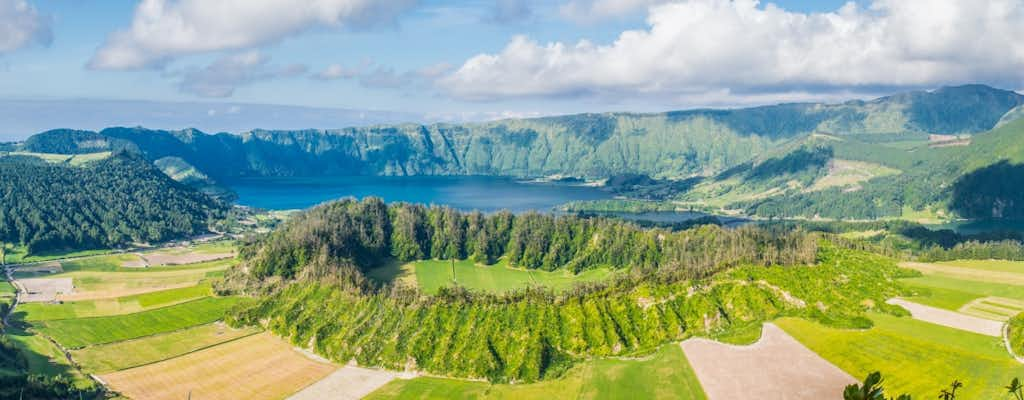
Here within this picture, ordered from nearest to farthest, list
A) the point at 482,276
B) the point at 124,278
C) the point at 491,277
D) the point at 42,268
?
the point at 124,278 < the point at 491,277 < the point at 482,276 < the point at 42,268

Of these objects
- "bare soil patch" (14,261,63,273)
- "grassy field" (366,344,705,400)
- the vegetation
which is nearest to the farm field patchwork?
"grassy field" (366,344,705,400)

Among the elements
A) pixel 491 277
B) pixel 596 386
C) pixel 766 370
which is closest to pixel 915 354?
pixel 766 370

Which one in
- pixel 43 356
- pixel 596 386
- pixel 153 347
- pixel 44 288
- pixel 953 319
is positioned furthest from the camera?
pixel 44 288

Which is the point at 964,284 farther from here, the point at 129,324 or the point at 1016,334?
the point at 129,324

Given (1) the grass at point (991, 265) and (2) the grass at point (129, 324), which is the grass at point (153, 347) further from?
(1) the grass at point (991, 265)

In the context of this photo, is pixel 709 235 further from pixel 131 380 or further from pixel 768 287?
pixel 131 380

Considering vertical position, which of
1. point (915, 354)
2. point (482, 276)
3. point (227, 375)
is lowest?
point (482, 276)

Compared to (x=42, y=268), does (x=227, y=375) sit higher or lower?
lower
